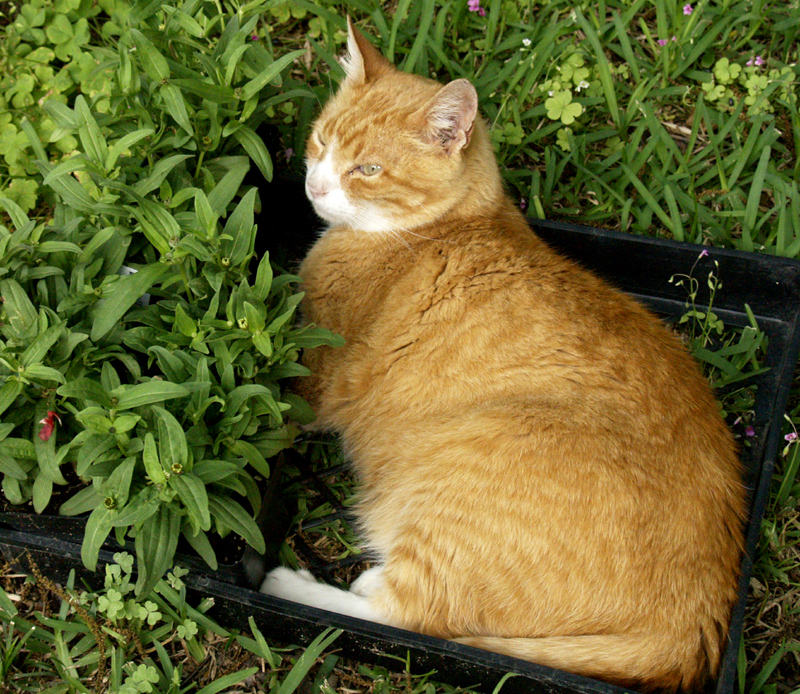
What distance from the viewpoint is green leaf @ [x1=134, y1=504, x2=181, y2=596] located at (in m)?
2.16

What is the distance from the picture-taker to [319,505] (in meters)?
3.06

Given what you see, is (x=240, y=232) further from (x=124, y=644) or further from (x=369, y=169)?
(x=124, y=644)

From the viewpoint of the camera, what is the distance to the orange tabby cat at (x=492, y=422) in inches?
88.0

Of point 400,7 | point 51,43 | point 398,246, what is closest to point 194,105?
point 398,246

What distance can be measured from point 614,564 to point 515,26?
2.89 m

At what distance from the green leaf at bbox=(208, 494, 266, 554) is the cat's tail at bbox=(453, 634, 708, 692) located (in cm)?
93

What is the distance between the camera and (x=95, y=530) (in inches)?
85.0

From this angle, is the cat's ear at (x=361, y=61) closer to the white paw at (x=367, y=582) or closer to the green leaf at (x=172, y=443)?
the green leaf at (x=172, y=443)

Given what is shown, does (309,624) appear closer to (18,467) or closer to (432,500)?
(432,500)

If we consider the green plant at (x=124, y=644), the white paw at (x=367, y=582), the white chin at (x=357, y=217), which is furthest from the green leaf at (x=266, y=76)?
the white paw at (x=367, y=582)

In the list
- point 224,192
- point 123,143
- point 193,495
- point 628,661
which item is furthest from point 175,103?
point 628,661

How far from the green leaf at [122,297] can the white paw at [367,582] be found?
4.11 ft

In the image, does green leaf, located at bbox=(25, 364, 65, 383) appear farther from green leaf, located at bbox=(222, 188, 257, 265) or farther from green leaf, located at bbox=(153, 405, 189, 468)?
green leaf, located at bbox=(222, 188, 257, 265)

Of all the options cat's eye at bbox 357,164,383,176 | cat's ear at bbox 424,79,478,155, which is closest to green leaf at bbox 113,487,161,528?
cat's eye at bbox 357,164,383,176
